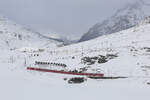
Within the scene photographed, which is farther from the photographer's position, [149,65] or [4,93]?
[149,65]

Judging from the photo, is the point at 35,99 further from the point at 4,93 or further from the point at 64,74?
the point at 64,74

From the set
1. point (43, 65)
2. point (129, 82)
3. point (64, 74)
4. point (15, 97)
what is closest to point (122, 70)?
point (129, 82)

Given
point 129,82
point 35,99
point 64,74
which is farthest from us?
point 64,74

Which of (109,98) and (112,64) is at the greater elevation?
(112,64)

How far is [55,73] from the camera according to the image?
37.8m

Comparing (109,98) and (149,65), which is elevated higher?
(149,65)

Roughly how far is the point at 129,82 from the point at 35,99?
16609 mm

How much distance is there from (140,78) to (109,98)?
14.0 m

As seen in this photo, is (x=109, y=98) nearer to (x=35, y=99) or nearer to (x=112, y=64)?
(x=35, y=99)

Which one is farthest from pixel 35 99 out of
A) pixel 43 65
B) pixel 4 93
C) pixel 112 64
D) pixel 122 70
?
pixel 43 65

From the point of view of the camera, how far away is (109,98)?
17.8 metres

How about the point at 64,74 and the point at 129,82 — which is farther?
the point at 64,74

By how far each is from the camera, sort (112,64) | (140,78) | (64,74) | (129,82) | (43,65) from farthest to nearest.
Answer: (43,65), (112,64), (64,74), (140,78), (129,82)

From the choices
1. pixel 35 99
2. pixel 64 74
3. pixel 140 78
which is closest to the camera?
pixel 35 99
